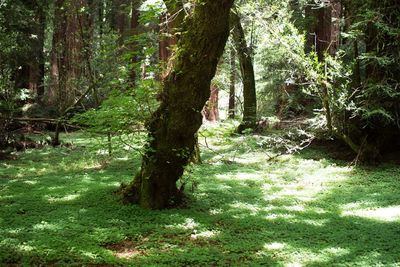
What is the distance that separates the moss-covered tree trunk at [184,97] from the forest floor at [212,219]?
0.51 meters

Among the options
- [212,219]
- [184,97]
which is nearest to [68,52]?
[184,97]

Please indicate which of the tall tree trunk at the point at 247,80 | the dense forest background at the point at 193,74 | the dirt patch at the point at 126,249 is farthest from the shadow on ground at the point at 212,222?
the tall tree trunk at the point at 247,80

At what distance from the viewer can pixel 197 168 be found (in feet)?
32.8

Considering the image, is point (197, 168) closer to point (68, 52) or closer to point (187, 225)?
point (187, 225)

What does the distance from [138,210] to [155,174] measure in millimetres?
620

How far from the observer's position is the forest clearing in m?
5.44

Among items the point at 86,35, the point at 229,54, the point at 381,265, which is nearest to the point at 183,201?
the point at 381,265

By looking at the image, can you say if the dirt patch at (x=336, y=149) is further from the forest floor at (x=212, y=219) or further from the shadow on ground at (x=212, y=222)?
the shadow on ground at (x=212, y=222)

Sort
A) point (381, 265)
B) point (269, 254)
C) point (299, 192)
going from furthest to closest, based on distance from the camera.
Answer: point (299, 192)
point (269, 254)
point (381, 265)

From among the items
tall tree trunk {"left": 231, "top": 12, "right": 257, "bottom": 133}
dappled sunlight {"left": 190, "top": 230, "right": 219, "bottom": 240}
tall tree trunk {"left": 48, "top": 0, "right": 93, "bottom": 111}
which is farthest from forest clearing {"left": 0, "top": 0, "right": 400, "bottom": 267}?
tall tree trunk {"left": 231, "top": 12, "right": 257, "bottom": 133}

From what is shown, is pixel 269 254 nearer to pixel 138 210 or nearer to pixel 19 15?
pixel 138 210

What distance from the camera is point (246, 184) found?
897 centimetres

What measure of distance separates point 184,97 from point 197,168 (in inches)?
155

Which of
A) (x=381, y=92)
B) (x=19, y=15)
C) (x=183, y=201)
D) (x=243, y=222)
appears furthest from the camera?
(x=19, y=15)
